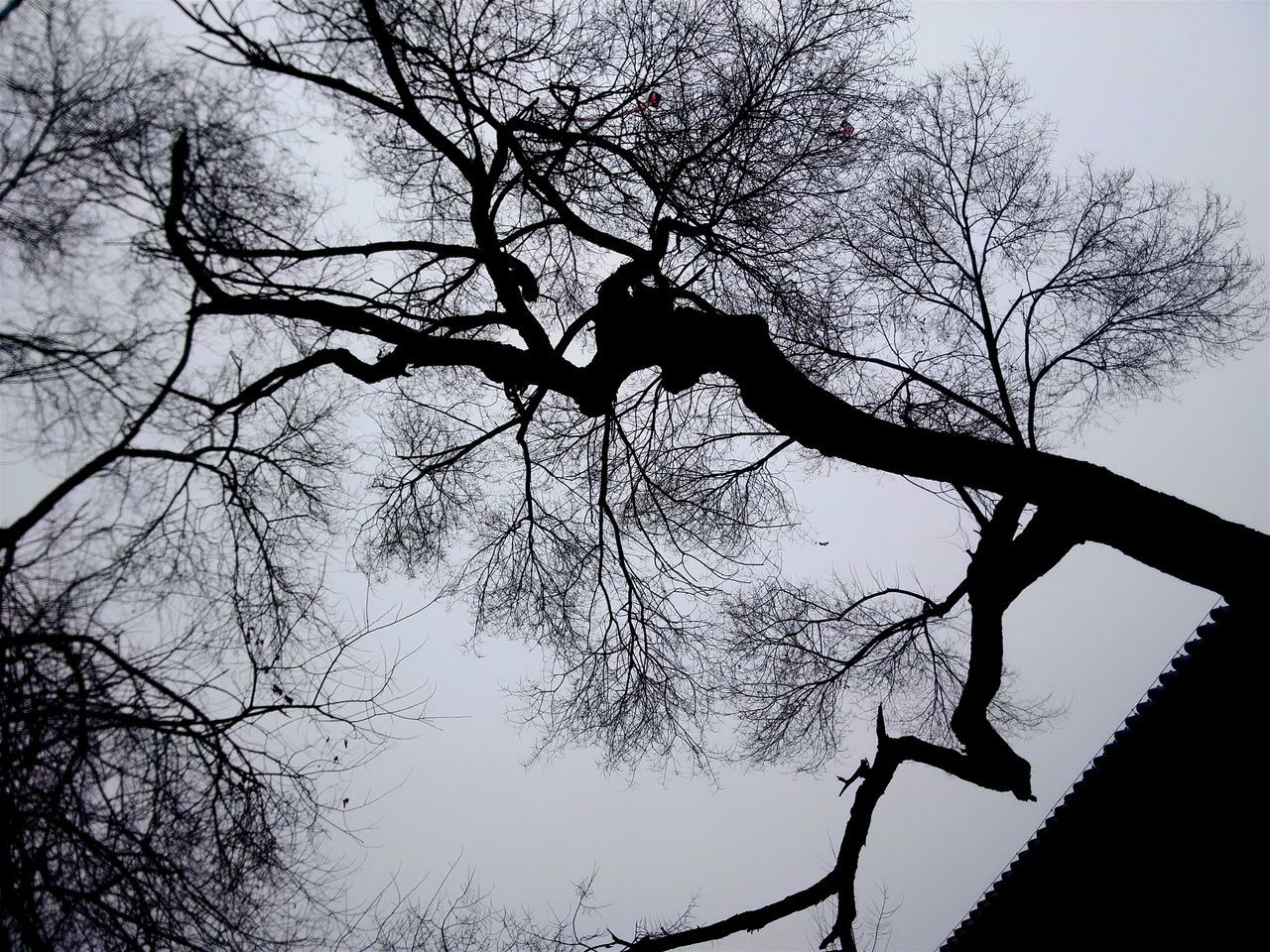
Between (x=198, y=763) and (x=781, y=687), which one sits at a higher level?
(x=781, y=687)

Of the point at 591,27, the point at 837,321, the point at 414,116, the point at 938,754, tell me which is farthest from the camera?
the point at 837,321

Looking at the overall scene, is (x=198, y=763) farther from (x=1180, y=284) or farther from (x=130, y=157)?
(x=1180, y=284)

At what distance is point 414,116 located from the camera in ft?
14.7

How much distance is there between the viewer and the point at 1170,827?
6.33m

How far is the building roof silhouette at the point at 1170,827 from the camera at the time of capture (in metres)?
5.89

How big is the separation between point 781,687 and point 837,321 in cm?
380

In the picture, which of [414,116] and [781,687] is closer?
[414,116]

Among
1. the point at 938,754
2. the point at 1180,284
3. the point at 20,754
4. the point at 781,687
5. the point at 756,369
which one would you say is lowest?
the point at 938,754

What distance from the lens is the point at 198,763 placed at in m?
4.08

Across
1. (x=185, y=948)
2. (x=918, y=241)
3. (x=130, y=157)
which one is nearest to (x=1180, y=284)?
(x=918, y=241)

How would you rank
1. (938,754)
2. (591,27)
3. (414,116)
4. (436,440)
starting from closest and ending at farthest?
(414,116) → (938,754) → (591,27) → (436,440)

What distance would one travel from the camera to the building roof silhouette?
5.89 m

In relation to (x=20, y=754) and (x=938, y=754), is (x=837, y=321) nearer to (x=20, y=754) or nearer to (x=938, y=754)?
(x=938, y=754)

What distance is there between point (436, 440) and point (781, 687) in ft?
14.1
